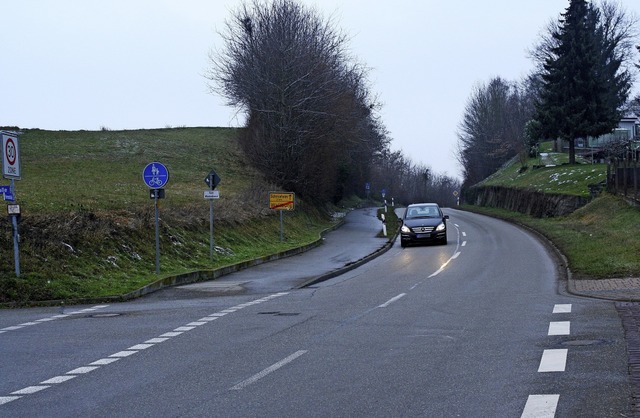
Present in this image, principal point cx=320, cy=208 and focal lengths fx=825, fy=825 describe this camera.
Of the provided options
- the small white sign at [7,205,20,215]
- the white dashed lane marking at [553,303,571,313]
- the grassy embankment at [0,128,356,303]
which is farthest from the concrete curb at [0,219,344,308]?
→ the white dashed lane marking at [553,303,571,313]

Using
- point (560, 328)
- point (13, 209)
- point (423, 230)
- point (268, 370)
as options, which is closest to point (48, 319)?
point (13, 209)

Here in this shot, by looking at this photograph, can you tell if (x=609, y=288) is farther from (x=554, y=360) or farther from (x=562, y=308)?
(x=554, y=360)

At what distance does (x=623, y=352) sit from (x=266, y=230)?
29091mm

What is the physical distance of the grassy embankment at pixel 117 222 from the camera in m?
19.9

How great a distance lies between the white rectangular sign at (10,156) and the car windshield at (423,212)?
2076cm

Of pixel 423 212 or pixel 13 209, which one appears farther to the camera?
pixel 423 212

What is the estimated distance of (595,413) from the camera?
6844 mm

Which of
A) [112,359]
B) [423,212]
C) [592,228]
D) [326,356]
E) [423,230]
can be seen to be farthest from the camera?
[423,212]

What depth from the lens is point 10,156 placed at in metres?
18.8

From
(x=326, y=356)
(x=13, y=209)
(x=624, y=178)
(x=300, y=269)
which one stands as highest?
(x=624, y=178)

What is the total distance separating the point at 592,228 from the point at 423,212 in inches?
291

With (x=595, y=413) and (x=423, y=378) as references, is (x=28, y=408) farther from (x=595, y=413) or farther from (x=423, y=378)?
(x=595, y=413)

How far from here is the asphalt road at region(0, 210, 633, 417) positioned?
7604 mm

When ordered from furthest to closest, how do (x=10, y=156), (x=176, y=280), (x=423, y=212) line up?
(x=423, y=212), (x=176, y=280), (x=10, y=156)
